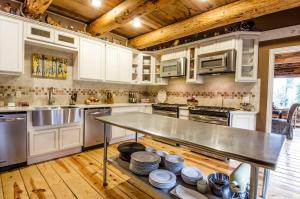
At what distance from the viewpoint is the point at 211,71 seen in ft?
11.6

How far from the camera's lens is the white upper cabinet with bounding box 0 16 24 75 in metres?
2.55

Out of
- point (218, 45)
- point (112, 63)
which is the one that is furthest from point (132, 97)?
point (218, 45)

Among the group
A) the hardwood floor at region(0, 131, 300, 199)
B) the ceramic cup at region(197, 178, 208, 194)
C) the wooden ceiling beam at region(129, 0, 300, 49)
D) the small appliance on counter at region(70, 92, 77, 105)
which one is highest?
the wooden ceiling beam at region(129, 0, 300, 49)

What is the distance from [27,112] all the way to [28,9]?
5.57ft

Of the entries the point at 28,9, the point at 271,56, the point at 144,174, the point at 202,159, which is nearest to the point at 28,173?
the point at 144,174

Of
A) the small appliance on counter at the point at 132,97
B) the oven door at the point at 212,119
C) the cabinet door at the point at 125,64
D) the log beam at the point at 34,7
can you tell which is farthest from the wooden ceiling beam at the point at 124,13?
the oven door at the point at 212,119

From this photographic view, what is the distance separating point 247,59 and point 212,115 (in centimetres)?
138

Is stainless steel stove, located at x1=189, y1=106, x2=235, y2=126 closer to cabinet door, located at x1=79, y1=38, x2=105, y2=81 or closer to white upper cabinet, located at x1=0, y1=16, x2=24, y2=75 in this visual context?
cabinet door, located at x1=79, y1=38, x2=105, y2=81

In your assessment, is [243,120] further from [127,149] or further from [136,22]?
[136,22]

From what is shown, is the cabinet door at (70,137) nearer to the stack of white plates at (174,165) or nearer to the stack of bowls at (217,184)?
the stack of white plates at (174,165)

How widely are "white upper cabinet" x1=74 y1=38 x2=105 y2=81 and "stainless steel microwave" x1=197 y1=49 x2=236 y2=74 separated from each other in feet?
→ 7.40

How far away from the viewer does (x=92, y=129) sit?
344 cm

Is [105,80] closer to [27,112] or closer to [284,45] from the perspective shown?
[27,112]

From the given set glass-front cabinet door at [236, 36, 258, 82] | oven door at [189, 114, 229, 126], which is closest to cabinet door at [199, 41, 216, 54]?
glass-front cabinet door at [236, 36, 258, 82]
